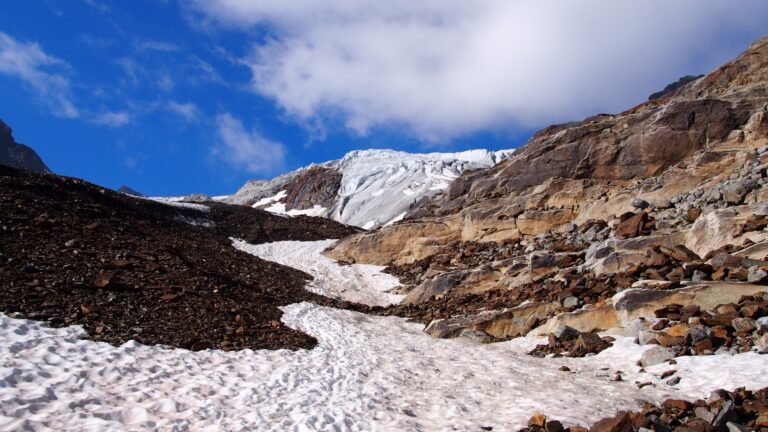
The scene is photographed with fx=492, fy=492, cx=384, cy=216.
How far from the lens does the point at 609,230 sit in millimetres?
20844

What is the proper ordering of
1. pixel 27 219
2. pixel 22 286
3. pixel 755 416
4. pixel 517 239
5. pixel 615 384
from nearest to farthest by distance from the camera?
pixel 755 416
pixel 615 384
pixel 22 286
pixel 27 219
pixel 517 239

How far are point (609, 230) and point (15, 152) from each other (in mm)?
165582

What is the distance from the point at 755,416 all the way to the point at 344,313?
15.2 meters

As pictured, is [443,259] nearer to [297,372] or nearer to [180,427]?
[297,372]

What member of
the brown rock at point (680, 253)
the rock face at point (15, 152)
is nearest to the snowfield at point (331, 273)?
the brown rock at point (680, 253)

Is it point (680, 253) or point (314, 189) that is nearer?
point (680, 253)

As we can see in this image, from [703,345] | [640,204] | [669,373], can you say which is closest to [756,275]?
[703,345]

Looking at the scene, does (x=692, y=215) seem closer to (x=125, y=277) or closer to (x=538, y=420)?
(x=538, y=420)

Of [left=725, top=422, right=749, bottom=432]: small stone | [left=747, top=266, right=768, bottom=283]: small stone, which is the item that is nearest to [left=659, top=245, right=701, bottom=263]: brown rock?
[left=747, top=266, right=768, bottom=283]: small stone

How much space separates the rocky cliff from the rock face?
14303 cm

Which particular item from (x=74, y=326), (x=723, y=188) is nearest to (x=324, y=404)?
(x=74, y=326)

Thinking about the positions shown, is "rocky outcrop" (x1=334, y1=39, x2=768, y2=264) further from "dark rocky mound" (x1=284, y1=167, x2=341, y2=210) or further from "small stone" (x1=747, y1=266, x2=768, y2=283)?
"dark rocky mound" (x1=284, y1=167, x2=341, y2=210)

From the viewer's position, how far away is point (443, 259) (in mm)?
28047

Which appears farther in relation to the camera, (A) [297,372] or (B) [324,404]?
(A) [297,372]
